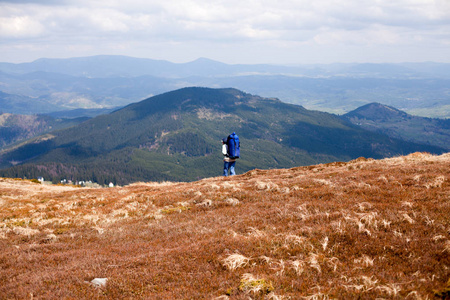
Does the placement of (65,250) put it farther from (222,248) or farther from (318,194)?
(318,194)

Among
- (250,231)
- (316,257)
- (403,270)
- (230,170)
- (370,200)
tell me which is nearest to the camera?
(403,270)

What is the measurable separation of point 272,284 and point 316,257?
1921mm

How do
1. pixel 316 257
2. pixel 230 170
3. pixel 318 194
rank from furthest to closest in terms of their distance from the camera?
pixel 230 170 → pixel 318 194 → pixel 316 257

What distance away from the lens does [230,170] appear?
3797cm

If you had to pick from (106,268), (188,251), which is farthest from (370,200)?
(106,268)

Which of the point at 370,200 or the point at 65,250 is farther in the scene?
the point at 370,200

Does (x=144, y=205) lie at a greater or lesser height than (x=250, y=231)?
lesser

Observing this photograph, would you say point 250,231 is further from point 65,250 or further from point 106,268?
point 65,250

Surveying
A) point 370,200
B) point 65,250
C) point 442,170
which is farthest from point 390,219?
point 65,250

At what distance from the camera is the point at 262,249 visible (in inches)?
383

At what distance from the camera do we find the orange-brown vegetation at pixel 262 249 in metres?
7.45

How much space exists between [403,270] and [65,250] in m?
13.2

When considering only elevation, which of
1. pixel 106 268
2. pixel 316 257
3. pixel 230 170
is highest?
pixel 316 257

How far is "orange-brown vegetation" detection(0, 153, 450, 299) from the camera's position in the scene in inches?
293
